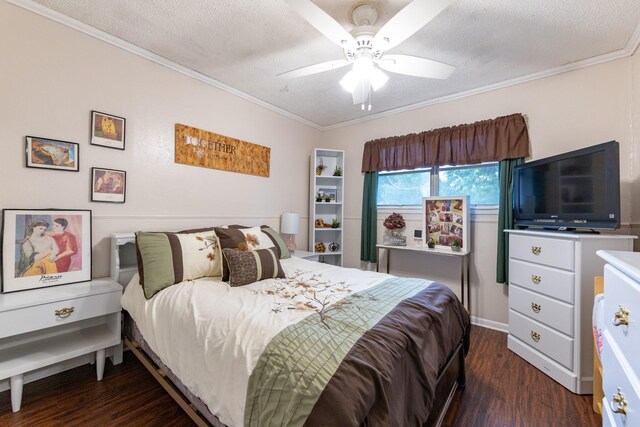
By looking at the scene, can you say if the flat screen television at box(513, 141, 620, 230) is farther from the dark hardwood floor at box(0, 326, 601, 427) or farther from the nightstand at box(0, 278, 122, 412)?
the nightstand at box(0, 278, 122, 412)

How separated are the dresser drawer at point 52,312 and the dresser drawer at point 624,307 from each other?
2552 millimetres

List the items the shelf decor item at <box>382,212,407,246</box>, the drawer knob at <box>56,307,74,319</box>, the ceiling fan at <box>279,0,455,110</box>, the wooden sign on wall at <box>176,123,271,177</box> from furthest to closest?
1. the shelf decor item at <box>382,212,407,246</box>
2. the wooden sign on wall at <box>176,123,271,177</box>
3. the drawer knob at <box>56,307,74,319</box>
4. the ceiling fan at <box>279,0,455,110</box>

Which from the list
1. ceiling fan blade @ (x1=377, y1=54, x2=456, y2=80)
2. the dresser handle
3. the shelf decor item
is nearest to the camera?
ceiling fan blade @ (x1=377, y1=54, x2=456, y2=80)

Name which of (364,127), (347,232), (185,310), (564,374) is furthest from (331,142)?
(564,374)

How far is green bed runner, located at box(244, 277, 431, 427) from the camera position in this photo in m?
0.86

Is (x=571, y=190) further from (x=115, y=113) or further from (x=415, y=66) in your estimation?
(x=115, y=113)

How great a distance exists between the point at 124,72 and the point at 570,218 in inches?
148

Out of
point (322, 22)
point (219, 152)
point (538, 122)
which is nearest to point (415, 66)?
point (322, 22)

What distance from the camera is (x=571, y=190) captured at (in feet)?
6.77

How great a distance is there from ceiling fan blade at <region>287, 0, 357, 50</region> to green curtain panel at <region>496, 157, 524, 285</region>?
2.03m

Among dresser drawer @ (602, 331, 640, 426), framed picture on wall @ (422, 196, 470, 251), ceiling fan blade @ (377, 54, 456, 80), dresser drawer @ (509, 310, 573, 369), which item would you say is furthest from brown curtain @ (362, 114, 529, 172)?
dresser drawer @ (602, 331, 640, 426)

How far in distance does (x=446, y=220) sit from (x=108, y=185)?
328 centimetres

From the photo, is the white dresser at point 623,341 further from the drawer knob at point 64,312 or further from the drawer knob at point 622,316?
the drawer knob at point 64,312

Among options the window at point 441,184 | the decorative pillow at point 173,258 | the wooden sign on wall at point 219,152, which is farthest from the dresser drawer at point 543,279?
the wooden sign on wall at point 219,152
